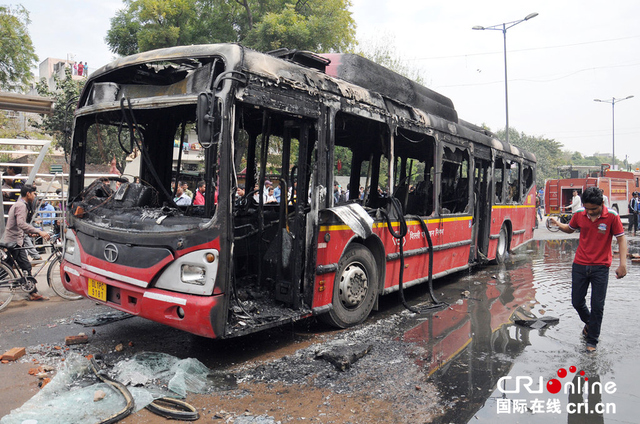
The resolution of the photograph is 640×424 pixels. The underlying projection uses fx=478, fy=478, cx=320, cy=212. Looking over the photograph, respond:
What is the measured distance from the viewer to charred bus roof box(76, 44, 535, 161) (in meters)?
4.26

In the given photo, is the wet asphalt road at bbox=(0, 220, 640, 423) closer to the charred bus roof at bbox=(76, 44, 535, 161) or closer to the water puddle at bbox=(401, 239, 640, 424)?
the water puddle at bbox=(401, 239, 640, 424)

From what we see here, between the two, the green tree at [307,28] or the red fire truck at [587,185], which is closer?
the green tree at [307,28]

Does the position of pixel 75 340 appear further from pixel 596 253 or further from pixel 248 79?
pixel 596 253

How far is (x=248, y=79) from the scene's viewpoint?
13.9 feet

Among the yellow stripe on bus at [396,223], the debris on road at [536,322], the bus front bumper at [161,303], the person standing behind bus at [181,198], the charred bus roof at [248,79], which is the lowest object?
the debris on road at [536,322]

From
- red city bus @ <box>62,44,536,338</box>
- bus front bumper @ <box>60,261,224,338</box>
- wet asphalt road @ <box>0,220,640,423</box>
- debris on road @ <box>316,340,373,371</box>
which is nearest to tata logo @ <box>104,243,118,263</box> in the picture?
red city bus @ <box>62,44,536,338</box>

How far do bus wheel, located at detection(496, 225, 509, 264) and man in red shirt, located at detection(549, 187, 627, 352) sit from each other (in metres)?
5.49

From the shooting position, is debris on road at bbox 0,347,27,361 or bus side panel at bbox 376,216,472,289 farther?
bus side panel at bbox 376,216,472,289

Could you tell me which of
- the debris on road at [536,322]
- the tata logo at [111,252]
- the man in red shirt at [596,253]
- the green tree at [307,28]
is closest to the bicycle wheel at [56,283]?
the tata logo at [111,252]

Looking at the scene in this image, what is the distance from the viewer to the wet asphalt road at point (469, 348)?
3.79m

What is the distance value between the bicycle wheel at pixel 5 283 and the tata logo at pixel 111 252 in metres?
3.11

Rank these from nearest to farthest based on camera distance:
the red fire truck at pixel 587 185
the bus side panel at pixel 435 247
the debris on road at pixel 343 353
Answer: the debris on road at pixel 343 353 → the bus side panel at pixel 435 247 → the red fire truck at pixel 587 185

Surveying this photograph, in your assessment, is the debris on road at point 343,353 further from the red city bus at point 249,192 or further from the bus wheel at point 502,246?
the bus wheel at point 502,246

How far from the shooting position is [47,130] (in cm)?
2131
